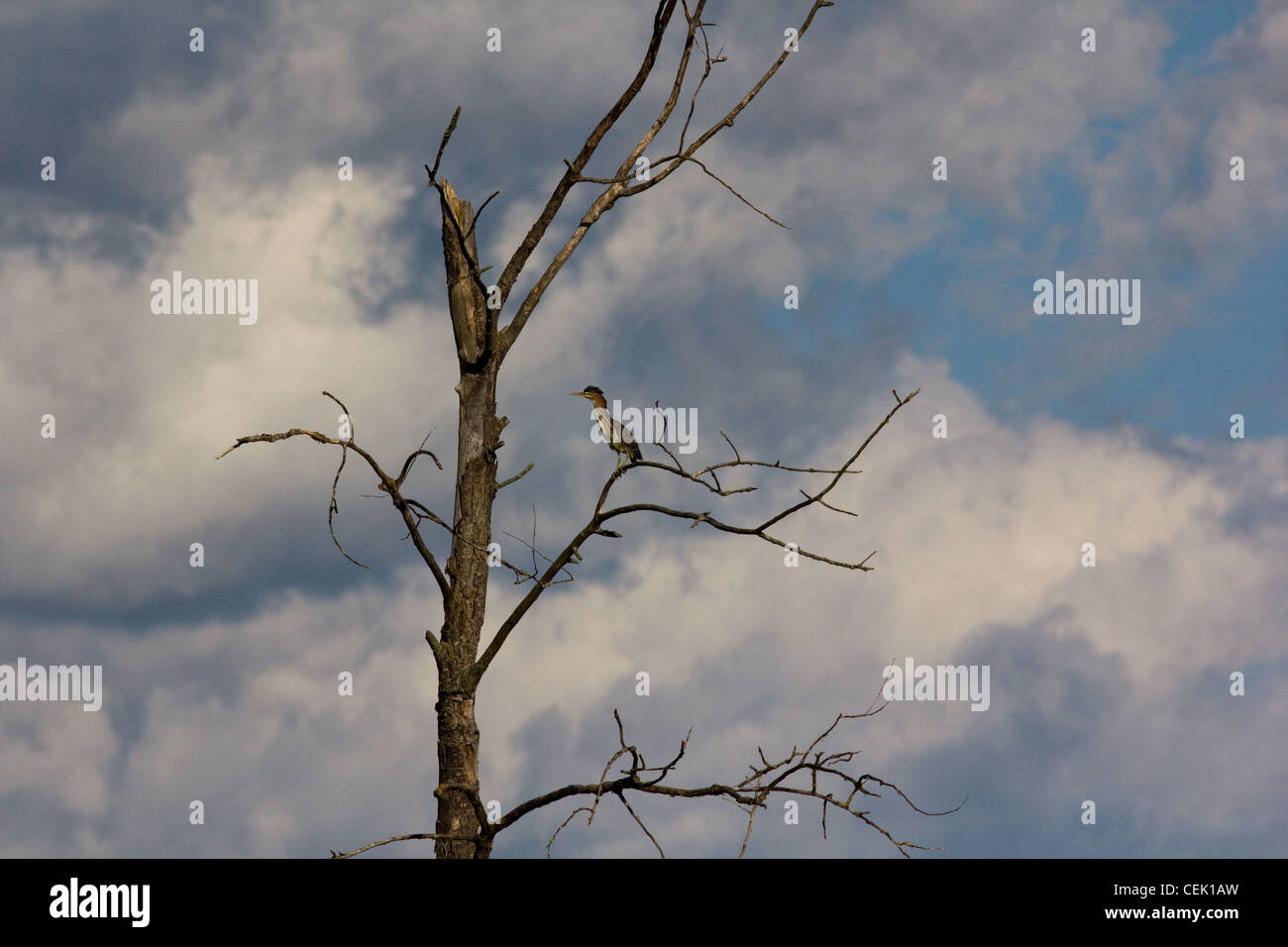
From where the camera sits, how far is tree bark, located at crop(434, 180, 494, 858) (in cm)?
823

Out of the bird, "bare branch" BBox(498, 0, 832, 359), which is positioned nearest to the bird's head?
the bird

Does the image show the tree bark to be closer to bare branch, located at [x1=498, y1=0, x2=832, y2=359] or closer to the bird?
bare branch, located at [x1=498, y1=0, x2=832, y2=359]

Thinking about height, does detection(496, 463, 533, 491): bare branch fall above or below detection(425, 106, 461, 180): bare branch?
below

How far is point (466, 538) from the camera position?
28.5 ft

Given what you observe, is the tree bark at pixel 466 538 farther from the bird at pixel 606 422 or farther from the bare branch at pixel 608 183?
the bird at pixel 606 422

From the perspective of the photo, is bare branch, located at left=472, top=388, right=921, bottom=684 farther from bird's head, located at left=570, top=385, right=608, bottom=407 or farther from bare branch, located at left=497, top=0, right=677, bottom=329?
bird's head, located at left=570, top=385, right=608, bottom=407

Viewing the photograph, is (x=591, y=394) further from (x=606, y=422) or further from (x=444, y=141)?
(x=444, y=141)

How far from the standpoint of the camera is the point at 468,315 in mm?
9094

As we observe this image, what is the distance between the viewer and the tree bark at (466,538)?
8234 mm

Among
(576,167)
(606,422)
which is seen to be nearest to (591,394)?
(606,422)

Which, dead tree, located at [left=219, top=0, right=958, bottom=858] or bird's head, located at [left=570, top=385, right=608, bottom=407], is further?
bird's head, located at [left=570, top=385, right=608, bottom=407]
